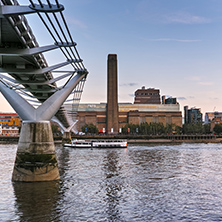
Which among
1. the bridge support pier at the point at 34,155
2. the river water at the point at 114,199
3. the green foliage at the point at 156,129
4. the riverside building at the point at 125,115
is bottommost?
the river water at the point at 114,199

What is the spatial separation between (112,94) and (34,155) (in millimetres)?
139186

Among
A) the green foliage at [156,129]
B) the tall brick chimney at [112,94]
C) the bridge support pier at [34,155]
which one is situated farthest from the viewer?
the green foliage at [156,129]

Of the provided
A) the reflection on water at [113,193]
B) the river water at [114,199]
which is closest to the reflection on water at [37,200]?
the river water at [114,199]

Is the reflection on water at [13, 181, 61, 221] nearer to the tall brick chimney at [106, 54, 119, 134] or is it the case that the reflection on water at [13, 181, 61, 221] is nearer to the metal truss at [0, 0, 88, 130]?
the metal truss at [0, 0, 88, 130]

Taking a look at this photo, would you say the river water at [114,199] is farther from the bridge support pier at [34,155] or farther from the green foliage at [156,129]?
the green foliage at [156,129]

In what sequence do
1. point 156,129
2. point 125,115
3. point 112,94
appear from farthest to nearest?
point 125,115 < point 112,94 < point 156,129

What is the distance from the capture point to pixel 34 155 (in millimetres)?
22891

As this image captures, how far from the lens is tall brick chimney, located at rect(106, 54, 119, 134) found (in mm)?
158625

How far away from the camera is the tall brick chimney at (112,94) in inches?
6245

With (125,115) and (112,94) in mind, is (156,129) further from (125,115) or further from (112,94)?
(125,115)

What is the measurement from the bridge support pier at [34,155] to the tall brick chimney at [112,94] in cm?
13592

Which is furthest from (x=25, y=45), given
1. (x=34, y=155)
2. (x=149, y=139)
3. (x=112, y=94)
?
(x=112, y=94)

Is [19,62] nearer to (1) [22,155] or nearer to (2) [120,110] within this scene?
(1) [22,155]

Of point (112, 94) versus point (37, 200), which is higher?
point (112, 94)
